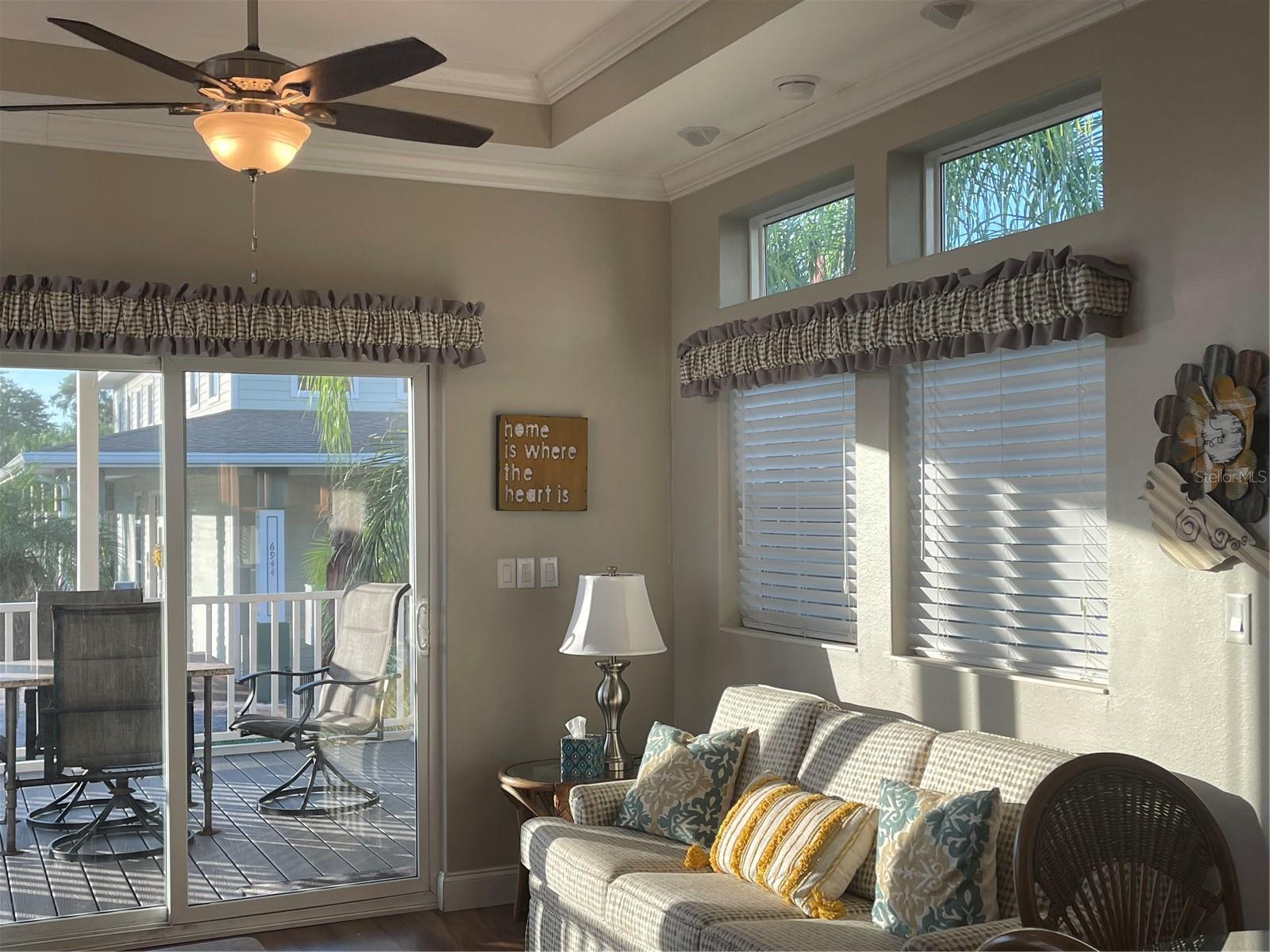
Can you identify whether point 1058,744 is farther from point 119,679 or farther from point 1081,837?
point 119,679

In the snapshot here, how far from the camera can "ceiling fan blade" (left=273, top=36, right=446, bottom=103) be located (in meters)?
2.33

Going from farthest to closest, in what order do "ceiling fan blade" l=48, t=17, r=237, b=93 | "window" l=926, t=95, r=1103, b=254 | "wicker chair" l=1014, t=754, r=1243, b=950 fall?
1. "window" l=926, t=95, r=1103, b=254
2. "wicker chair" l=1014, t=754, r=1243, b=950
3. "ceiling fan blade" l=48, t=17, r=237, b=93

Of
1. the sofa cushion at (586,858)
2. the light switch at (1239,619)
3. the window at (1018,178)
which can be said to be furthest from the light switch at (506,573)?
the light switch at (1239,619)

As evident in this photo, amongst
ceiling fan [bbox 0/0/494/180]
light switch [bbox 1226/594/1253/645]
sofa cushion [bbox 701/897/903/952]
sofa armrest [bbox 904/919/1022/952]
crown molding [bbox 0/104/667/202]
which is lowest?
sofa cushion [bbox 701/897/903/952]

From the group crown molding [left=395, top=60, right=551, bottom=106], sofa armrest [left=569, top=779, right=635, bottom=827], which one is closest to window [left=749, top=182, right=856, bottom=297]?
crown molding [left=395, top=60, right=551, bottom=106]

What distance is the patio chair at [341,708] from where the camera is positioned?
4387 millimetres

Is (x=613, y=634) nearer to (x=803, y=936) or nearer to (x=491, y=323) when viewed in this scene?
(x=491, y=323)

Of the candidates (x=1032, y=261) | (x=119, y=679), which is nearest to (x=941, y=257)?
(x=1032, y=261)

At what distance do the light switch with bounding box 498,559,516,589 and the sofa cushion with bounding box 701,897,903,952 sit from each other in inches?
76.4

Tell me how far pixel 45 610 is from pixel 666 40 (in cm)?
274

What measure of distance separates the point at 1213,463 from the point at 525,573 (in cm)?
260

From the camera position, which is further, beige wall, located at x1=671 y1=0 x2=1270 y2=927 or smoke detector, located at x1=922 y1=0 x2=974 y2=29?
smoke detector, located at x1=922 y1=0 x2=974 y2=29

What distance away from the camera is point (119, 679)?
13.7ft

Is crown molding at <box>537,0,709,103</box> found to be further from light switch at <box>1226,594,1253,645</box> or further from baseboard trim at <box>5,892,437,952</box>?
baseboard trim at <box>5,892,437,952</box>
